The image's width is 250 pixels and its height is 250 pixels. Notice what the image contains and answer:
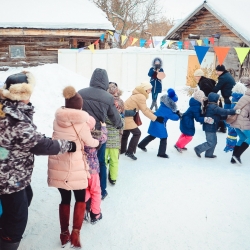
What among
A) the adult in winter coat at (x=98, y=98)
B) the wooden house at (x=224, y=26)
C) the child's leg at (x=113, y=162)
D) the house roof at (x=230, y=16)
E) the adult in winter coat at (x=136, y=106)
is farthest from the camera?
the wooden house at (x=224, y=26)

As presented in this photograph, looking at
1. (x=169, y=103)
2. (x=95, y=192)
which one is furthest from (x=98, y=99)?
(x=169, y=103)

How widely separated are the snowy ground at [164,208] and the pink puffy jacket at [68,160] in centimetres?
68

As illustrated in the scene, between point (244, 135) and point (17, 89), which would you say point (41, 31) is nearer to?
point (244, 135)

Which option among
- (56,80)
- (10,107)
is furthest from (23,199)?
(56,80)

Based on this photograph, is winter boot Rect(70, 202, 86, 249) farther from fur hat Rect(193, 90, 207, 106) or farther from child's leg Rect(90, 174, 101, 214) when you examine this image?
fur hat Rect(193, 90, 207, 106)

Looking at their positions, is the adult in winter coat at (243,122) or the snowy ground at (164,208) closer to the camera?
the snowy ground at (164,208)

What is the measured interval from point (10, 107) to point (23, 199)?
2.59 feet

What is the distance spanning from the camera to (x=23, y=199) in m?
2.56

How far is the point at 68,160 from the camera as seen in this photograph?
9.37 feet

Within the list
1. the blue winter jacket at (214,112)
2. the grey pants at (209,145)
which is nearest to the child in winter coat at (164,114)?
the blue winter jacket at (214,112)

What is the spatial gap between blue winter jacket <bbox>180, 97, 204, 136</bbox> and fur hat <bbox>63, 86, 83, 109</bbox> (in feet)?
10.1

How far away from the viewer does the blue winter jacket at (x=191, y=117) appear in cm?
548

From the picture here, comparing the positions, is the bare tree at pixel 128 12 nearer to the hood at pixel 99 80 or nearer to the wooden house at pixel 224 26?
the wooden house at pixel 224 26

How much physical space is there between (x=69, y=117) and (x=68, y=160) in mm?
409
